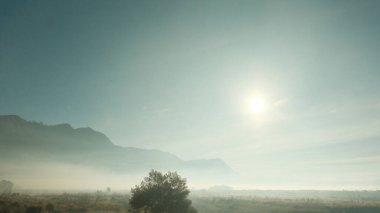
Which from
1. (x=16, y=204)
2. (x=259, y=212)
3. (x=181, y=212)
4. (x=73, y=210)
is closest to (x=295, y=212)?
(x=259, y=212)

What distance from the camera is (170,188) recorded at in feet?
239

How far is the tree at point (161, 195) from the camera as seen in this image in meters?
71.1

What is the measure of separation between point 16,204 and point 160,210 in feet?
146

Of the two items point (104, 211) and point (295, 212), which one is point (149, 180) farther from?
point (295, 212)

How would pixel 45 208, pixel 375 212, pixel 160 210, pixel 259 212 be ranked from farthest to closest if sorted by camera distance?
pixel 375 212, pixel 259 212, pixel 45 208, pixel 160 210

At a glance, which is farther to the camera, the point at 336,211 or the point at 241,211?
the point at 336,211

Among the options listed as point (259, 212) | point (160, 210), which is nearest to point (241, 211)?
point (259, 212)

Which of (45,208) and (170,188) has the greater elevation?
(170,188)

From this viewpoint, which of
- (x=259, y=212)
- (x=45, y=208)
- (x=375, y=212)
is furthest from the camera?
(x=375, y=212)

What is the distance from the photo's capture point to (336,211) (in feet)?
445

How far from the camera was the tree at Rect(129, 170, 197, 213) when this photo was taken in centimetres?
7106

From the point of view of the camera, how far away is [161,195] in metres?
71.7

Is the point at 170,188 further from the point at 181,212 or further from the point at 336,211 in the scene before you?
the point at 336,211

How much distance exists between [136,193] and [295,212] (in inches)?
3203
